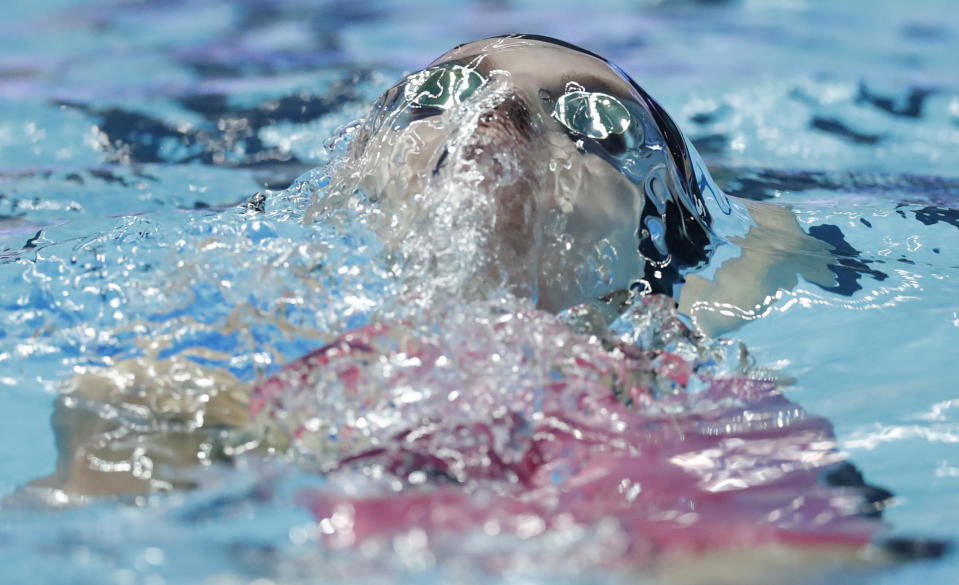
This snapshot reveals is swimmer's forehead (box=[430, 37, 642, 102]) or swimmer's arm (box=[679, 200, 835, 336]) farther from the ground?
swimmer's forehead (box=[430, 37, 642, 102])

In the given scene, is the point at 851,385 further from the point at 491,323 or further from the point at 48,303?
the point at 48,303

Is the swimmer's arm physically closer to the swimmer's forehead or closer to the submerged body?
the submerged body

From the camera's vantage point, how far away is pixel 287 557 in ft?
4.99

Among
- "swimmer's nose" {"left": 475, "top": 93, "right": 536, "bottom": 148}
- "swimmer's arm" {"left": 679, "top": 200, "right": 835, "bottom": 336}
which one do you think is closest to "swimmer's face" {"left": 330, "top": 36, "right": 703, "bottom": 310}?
"swimmer's nose" {"left": 475, "top": 93, "right": 536, "bottom": 148}

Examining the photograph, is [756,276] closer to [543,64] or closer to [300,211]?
[543,64]

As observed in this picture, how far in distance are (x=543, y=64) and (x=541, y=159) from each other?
24 cm

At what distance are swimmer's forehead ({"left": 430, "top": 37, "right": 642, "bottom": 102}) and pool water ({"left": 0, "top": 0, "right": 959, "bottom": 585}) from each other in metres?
0.46

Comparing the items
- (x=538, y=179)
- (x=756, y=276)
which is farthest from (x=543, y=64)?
(x=756, y=276)

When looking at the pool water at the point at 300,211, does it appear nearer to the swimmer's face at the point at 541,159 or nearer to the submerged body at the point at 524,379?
the submerged body at the point at 524,379

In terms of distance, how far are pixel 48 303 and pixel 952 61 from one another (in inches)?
198

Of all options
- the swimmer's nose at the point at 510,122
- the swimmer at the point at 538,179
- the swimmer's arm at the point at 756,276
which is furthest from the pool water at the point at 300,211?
the swimmer's nose at the point at 510,122

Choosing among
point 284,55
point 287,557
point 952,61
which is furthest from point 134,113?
point 952,61

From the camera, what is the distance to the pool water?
66.9 inches

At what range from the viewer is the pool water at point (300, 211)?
1.70m
